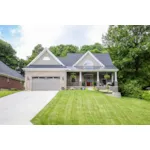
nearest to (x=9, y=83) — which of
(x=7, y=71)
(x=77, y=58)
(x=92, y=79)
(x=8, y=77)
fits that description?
(x=8, y=77)

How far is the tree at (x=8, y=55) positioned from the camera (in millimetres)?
6480

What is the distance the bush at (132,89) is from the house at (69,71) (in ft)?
1.82

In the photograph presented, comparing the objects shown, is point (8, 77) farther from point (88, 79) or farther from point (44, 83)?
point (88, 79)

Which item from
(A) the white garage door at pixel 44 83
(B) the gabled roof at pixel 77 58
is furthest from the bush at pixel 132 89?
(A) the white garage door at pixel 44 83

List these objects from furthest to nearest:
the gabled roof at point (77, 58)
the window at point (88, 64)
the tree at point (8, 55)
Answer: the window at point (88, 64) → the gabled roof at point (77, 58) → the tree at point (8, 55)

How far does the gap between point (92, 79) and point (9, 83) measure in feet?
16.6

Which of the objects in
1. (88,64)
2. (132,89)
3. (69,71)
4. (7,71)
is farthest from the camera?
(88,64)

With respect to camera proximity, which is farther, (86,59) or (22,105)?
(86,59)

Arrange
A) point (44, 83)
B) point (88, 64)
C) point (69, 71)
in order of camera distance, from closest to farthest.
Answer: point (44, 83) < point (69, 71) < point (88, 64)

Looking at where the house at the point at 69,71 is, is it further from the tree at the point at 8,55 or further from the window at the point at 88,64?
the tree at the point at 8,55

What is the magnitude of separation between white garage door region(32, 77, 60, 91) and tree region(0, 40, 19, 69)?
3.93 feet

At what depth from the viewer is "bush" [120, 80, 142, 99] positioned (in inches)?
320

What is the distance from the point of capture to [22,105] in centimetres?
616

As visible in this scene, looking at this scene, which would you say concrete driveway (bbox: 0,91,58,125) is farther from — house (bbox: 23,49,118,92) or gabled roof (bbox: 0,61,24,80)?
gabled roof (bbox: 0,61,24,80)
